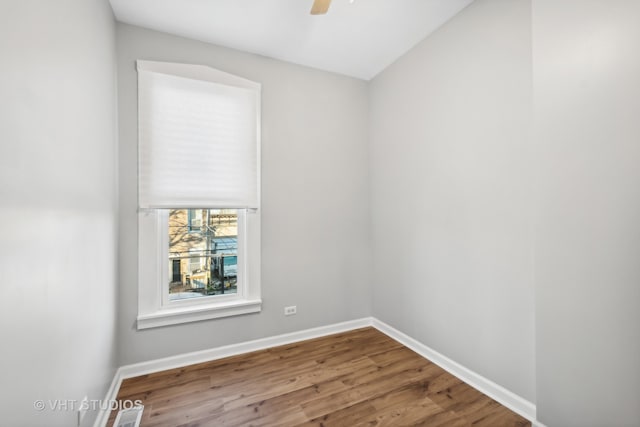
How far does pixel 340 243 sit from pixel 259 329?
118 centimetres

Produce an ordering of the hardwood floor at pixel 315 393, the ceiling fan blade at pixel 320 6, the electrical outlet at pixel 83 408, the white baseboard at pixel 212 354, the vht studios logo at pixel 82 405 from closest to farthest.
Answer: the vht studios logo at pixel 82 405 → the electrical outlet at pixel 83 408 → the ceiling fan blade at pixel 320 6 → the hardwood floor at pixel 315 393 → the white baseboard at pixel 212 354

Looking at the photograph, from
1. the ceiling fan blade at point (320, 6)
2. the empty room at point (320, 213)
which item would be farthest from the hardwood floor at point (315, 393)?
the ceiling fan blade at point (320, 6)

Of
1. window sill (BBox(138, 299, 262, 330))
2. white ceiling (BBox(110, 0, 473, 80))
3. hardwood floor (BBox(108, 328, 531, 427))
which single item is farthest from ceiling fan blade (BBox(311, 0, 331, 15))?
hardwood floor (BBox(108, 328, 531, 427))

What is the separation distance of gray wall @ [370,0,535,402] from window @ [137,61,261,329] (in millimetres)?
1400

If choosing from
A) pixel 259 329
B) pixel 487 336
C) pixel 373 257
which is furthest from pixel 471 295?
pixel 259 329

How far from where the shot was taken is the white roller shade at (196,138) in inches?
91.1

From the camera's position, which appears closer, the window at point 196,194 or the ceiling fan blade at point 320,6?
the ceiling fan blade at point 320,6

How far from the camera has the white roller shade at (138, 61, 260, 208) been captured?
2.31 meters

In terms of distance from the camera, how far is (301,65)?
2926 mm

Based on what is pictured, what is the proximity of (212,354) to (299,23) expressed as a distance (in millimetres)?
2872

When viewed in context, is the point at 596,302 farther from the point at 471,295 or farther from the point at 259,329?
the point at 259,329

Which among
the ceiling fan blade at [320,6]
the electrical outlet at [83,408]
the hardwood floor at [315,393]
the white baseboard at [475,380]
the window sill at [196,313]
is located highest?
the ceiling fan blade at [320,6]

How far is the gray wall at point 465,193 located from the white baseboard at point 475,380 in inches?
1.9

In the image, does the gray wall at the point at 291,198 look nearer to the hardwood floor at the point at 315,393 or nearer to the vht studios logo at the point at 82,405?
the hardwood floor at the point at 315,393
